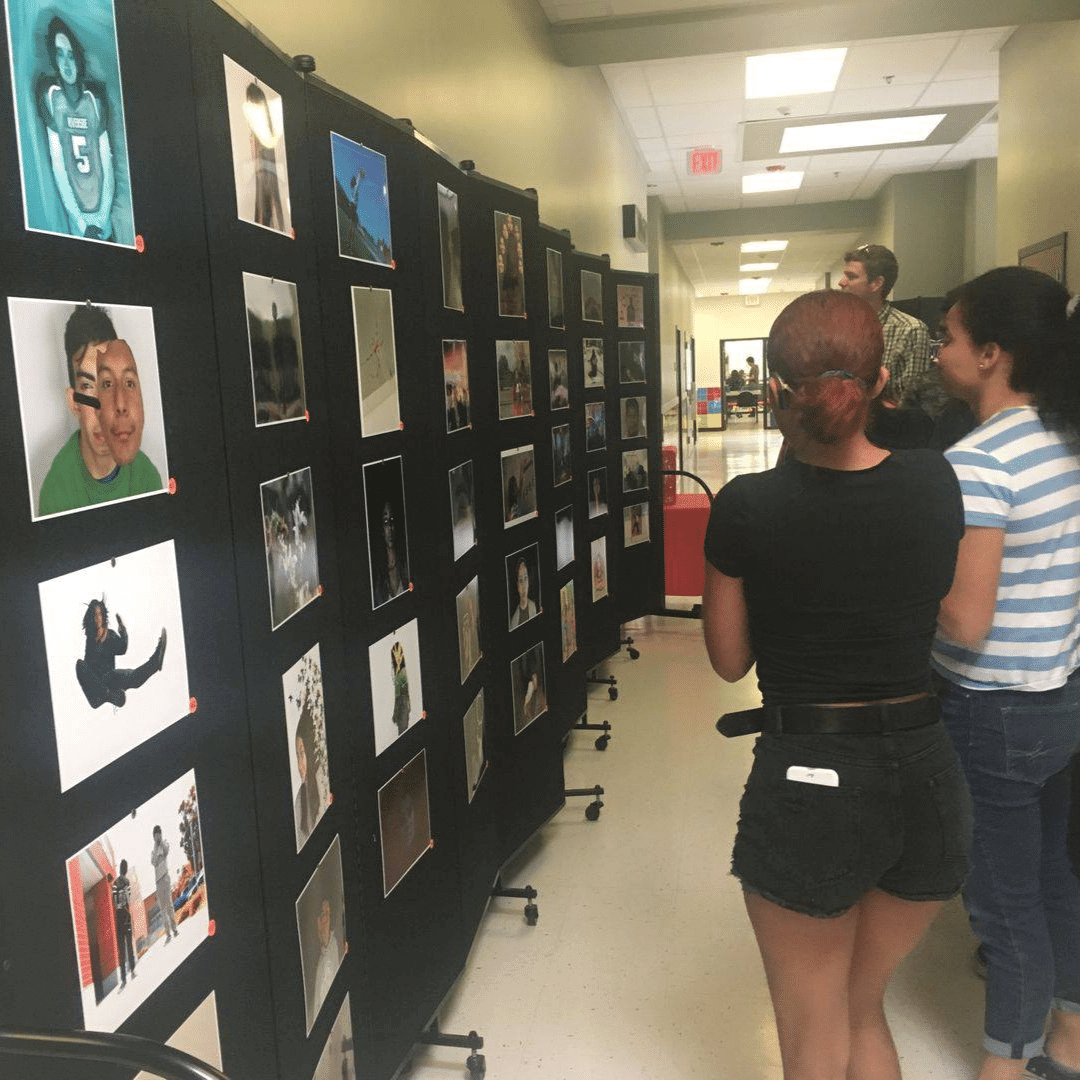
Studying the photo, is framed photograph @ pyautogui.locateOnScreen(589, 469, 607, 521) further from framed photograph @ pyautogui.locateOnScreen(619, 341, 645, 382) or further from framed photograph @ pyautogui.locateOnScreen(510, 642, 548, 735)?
framed photograph @ pyautogui.locateOnScreen(510, 642, 548, 735)

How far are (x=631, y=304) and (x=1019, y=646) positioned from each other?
4.18 metres

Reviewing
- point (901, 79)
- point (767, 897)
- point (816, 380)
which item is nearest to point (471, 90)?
point (816, 380)

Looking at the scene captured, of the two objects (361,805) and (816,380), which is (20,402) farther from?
(361,805)

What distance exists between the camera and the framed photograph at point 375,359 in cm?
197

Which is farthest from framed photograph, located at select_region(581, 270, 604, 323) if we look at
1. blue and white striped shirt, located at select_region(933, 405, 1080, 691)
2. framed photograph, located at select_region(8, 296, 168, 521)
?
framed photograph, located at select_region(8, 296, 168, 521)

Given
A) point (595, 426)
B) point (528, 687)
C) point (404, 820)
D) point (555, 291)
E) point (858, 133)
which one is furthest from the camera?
point (858, 133)

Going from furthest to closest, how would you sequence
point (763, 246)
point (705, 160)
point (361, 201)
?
point (763, 246) → point (705, 160) → point (361, 201)

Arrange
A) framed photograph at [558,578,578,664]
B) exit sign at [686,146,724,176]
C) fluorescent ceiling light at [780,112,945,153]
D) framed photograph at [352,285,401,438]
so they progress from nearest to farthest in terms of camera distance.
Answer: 1. framed photograph at [352,285,401,438]
2. framed photograph at [558,578,578,664]
3. fluorescent ceiling light at [780,112,945,153]
4. exit sign at [686,146,724,176]

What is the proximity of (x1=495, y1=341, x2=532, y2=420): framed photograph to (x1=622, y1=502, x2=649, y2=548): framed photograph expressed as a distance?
2.65m

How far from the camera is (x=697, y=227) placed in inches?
538

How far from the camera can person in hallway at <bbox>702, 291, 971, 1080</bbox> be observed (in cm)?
150

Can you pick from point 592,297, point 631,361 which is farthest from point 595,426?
point 631,361

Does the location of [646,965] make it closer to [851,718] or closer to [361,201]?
[851,718]

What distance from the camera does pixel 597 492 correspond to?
529cm
